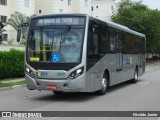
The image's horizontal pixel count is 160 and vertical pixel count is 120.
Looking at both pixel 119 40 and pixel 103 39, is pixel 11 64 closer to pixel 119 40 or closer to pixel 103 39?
pixel 119 40

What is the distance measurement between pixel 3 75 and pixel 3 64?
78 centimetres

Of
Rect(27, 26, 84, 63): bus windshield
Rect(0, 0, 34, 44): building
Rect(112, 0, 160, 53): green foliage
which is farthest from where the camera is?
Rect(0, 0, 34, 44): building

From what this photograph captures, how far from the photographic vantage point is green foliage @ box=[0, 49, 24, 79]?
22406 mm

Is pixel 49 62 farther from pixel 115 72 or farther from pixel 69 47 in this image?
pixel 115 72

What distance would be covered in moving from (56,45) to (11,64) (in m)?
10.2

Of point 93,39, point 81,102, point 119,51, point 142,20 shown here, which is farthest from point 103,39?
point 142,20

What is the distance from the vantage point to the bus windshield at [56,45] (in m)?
13.4

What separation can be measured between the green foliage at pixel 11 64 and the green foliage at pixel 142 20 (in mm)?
28382

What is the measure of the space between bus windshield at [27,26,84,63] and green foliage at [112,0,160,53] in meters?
36.9

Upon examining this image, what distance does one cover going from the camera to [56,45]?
532 inches

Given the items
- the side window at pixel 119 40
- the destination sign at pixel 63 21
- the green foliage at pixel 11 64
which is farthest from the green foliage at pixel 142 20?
the destination sign at pixel 63 21

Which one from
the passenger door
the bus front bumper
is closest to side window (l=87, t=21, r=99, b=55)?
the bus front bumper

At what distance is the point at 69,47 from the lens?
1338cm

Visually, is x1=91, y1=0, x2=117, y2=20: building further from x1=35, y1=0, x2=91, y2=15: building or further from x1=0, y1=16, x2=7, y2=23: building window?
x1=0, y1=16, x2=7, y2=23: building window
